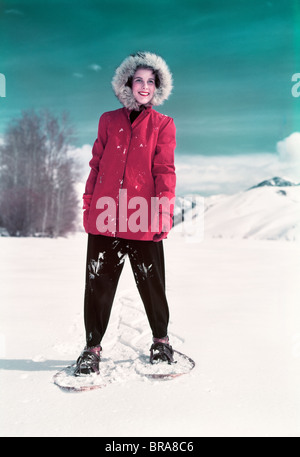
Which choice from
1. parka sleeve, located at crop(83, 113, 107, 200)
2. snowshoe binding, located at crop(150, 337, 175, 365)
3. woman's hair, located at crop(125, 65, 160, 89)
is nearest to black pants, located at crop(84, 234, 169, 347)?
snowshoe binding, located at crop(150, 337, 175, 365)

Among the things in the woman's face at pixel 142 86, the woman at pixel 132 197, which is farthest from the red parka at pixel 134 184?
the woman's face at pixel 142 86

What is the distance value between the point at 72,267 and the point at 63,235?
878 cm

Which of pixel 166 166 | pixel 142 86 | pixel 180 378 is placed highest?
pixel 142 86

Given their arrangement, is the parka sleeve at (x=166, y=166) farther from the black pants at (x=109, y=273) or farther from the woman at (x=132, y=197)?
the black pants at (x=109, y=273)

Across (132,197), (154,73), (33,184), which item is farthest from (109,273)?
(33,184)

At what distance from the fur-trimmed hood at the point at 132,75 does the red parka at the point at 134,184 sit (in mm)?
158

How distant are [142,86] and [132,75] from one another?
9 centimetres

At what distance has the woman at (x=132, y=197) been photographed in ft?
6.37

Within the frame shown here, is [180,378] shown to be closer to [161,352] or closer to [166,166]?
[161,352]

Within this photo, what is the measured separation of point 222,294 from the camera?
3.86m

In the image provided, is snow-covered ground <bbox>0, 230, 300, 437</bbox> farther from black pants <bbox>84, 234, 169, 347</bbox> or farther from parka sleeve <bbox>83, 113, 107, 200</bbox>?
parka sleeve <bbox>83, 113, 107, 200</bbox>

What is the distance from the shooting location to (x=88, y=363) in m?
1.88
